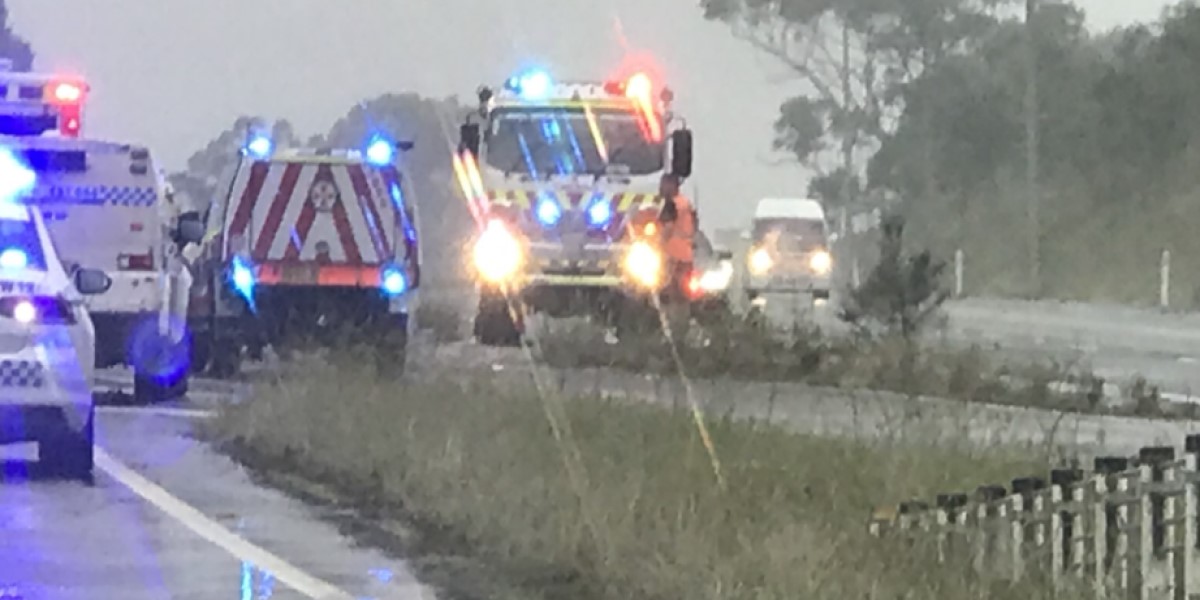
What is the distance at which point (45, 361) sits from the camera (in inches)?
576

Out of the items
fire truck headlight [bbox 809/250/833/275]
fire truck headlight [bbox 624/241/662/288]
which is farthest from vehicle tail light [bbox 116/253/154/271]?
fire truck headlight [bbox 809/250/833/275]

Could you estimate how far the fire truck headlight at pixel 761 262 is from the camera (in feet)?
140

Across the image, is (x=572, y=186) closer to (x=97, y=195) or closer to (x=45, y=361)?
(x=97, y=195)

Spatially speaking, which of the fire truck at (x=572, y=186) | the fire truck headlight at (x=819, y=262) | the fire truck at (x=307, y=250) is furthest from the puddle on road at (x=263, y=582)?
the fire truck headlight at (x=819, y=262)

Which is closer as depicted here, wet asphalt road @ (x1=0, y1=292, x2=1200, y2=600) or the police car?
wet asphalt road @ (x1=0, y1=292, x2=1200, y2=600)

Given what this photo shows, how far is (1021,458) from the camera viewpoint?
15.9 m

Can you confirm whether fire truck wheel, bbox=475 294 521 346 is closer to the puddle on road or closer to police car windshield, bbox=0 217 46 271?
police car windshield, bbox=0 217 46 271

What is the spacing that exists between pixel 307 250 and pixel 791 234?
21115 mm

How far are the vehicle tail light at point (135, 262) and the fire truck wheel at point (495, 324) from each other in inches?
205

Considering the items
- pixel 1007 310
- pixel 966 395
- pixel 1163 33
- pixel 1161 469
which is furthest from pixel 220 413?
pixel 1163 33

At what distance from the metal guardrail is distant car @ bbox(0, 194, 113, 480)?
5.16 metres

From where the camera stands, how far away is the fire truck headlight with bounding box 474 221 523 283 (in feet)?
82.8

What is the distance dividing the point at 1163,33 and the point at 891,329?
3407 cm

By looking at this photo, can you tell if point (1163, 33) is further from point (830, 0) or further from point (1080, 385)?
point (1080, 385)
